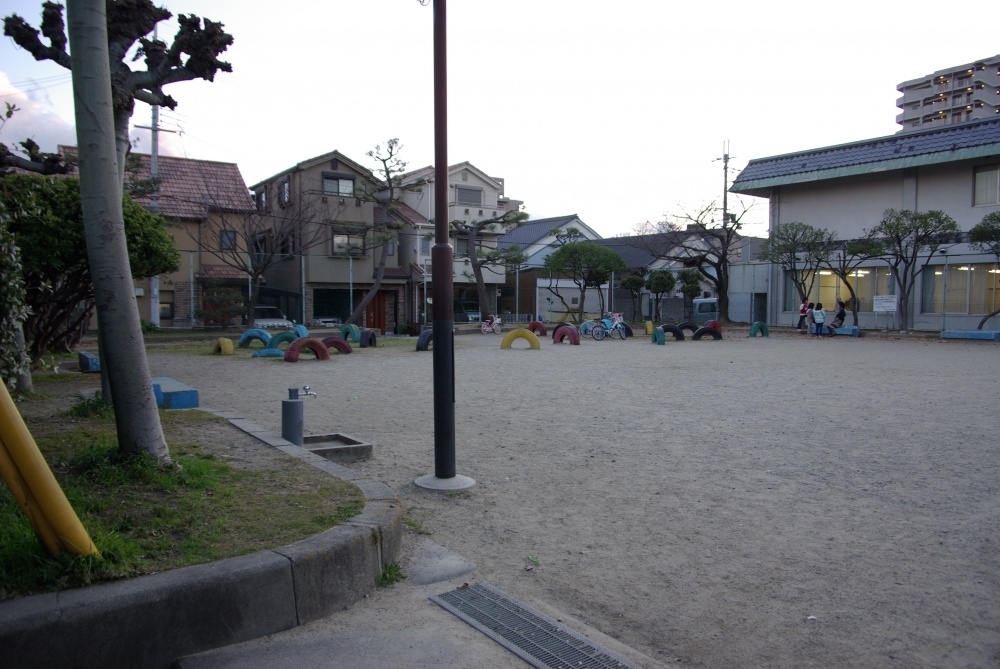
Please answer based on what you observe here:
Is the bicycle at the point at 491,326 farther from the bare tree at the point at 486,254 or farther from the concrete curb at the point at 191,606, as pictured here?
the concrete curb at the point at 191,606

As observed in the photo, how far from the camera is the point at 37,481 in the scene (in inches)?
123

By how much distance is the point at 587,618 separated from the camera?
3.75m

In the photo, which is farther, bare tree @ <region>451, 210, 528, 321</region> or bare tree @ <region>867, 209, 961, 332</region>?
bare tree @ <region>451, 210, 528, 321</region>

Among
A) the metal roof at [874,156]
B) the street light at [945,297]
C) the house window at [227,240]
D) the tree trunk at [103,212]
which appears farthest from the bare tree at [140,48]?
the metal roof at [874,156]

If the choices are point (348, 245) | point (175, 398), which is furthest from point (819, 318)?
point (175, 398)

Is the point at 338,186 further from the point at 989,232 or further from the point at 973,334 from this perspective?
the point at 973,334

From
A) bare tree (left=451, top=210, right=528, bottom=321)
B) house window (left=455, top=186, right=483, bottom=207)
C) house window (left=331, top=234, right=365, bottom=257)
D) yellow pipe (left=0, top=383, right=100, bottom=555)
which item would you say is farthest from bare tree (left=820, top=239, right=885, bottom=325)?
Result: yellow pipe (left=0, top=383, right=100, bottom=555)

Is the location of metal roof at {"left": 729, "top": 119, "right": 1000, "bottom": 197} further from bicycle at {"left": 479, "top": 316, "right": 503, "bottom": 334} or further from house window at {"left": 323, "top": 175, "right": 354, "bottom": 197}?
house window at {"left": 323, "top": 175, "right": 354, "bottom": 197}

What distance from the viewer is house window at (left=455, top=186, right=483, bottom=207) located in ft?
131

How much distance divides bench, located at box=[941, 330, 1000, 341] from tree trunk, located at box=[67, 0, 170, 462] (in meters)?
27.6

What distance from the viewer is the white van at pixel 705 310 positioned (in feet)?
130

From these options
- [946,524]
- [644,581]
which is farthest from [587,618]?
[946,524]

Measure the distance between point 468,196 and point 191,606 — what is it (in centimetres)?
3856

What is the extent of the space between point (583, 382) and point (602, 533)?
8387 mm
